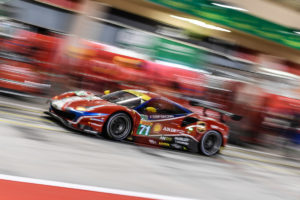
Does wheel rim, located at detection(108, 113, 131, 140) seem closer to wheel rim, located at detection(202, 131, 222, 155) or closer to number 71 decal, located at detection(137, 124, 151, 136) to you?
number 71 decal, located at detection(137, 124, 151, 136)

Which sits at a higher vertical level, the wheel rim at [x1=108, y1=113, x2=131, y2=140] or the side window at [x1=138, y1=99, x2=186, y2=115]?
the side window at [x1=138, y1=99, x2=186, y2=115]

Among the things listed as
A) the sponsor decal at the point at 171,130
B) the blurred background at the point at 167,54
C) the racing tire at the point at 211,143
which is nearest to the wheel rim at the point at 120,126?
the sponsor decal at the point at 171,130

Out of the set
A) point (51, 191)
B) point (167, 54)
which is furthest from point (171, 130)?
point (167, 54)

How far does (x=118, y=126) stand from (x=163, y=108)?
3.91 feet

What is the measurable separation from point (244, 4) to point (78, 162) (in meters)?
11.1

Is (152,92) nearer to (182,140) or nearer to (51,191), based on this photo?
(182,140)

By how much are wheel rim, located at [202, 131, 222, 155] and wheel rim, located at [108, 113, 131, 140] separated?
214cm

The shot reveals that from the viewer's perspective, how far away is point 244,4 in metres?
15.3

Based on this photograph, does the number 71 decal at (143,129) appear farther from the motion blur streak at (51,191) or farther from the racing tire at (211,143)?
the motion blur streak at (51,191)

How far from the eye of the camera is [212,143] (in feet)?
32.3

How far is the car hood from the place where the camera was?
321 inches

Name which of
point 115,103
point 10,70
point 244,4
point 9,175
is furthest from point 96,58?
point 9,175

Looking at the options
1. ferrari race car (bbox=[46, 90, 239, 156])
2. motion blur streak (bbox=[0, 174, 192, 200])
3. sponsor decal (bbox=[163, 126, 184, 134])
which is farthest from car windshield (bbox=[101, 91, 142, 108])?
motion blur streak (bbox=[0, 174, 192, 200])

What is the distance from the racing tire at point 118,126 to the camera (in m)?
8.21
